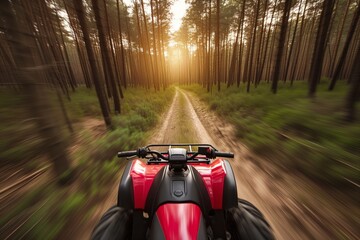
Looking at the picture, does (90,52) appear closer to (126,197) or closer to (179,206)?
(126,197)

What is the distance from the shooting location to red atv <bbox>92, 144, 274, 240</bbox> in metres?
1.29

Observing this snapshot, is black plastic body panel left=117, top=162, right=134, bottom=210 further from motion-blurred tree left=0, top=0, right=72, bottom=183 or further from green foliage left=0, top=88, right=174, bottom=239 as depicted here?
motion-blurred tree left=0, top=0, right=72, bottom=183

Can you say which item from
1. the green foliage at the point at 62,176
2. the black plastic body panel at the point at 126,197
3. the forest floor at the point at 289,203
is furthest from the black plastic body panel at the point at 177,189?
the green foliage at the point at 62,176

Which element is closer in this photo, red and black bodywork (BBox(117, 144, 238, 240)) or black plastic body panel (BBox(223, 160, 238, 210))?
red and black bodywork (BBox(117, 144, 238, 240))

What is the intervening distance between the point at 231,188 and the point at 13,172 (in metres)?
5.05

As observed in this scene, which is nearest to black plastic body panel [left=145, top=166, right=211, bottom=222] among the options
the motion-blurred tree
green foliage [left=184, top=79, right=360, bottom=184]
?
the motion-blurred tree

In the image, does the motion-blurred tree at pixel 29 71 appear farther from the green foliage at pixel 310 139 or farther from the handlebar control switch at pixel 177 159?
the green foliage at pixel 310 139

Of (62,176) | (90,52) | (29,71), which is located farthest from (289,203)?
(90,52)

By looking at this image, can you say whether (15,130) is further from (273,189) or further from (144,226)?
(273,189)

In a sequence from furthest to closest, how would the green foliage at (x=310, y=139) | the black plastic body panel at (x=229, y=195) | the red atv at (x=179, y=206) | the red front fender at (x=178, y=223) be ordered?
the green foliage at (x=310, y=139) < the black plastic body panel at (x=229, y=195) < the red atv at (x=179, y=206) < the red front fender at (x=178, y=223)

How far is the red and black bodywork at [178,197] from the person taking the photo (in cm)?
125

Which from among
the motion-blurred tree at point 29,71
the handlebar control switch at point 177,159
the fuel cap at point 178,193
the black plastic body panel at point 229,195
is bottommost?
the black plastic body panel at point 229,195

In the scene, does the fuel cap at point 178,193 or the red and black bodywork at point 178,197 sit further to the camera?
the fuel cap at point 178,193

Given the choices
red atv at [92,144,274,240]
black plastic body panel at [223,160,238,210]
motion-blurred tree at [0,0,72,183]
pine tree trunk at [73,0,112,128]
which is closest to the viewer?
red atv at [92,144,274,240]
